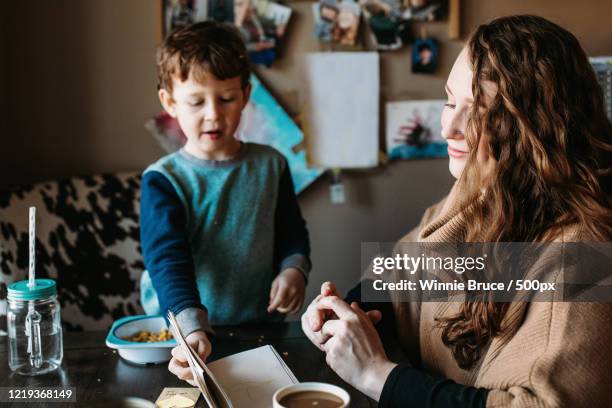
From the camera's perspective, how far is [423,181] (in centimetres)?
253

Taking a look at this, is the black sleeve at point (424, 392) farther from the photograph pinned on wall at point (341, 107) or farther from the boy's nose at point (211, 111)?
the photograph pinned on wall at point (341, 107)

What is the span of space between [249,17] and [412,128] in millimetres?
699

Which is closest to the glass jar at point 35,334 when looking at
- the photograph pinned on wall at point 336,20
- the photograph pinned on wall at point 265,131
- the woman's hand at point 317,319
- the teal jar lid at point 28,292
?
the teal jar lid at point 28,292

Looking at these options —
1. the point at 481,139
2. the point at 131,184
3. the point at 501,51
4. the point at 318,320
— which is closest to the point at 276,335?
the point at 318,320

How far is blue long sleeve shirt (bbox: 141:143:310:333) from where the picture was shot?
1574 mm

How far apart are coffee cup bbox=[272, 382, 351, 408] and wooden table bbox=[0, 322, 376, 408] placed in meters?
0.18

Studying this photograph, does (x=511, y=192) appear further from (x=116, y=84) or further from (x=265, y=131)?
(x=116, y=84)

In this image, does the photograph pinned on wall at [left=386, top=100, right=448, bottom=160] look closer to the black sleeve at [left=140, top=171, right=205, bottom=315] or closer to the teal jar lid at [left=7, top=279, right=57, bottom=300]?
→ the black sleeve at [left=140, top=171, right=205, bottom=315]

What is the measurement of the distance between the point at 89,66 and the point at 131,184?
0.44 meters

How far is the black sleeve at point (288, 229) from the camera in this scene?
5.82 feet

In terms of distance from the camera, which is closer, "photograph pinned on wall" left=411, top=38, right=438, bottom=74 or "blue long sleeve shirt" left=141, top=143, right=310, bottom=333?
"blue long sleeve shirt" left=141, top=143, right=310, bottom=333

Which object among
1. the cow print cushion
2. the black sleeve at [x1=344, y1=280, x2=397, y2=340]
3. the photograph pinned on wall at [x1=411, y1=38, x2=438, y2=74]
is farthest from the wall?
the black sleeve at [x1=344, y1=280, x2=397, y2=340]

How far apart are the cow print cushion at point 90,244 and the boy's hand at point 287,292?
2.37 feet

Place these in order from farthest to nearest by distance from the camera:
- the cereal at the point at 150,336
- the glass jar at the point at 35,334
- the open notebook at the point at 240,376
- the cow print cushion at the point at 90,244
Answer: the cow print cushion at the point at 90,244 → the cereal at the point at 150,336 → the glass jar at the point at 35,334 → the open notebook at the point at 240,376
